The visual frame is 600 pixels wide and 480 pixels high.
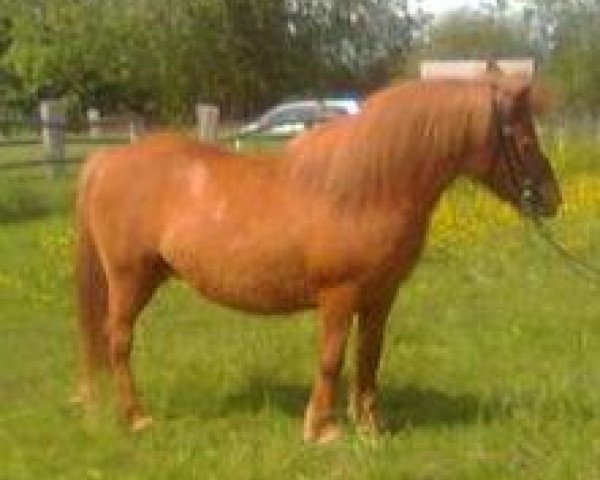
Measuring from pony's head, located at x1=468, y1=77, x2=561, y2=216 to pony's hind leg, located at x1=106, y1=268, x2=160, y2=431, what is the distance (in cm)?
186

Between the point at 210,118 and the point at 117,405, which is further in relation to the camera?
the point at 210,118

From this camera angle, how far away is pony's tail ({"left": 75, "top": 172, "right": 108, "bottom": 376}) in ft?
26.7

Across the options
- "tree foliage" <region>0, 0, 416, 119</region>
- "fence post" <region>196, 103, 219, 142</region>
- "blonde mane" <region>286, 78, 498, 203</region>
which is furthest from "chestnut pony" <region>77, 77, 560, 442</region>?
"tree foliage" <region>0, 0, 416, 119</region>

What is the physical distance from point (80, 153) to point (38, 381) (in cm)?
1836

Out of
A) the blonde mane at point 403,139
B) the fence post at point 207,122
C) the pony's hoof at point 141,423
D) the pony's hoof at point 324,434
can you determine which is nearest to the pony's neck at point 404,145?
the blonde mane at point 403,139

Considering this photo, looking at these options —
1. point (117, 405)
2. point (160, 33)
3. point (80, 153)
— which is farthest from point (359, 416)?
point (160, 33)

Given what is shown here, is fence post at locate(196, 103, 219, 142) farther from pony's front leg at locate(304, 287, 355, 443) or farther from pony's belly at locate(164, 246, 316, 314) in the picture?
pony's front leg at locate(304, 287, 355, 443)

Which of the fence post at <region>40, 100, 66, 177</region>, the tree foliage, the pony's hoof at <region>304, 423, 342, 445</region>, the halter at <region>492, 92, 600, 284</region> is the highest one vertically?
the halter at <region>492, 92, 600, 284</region>

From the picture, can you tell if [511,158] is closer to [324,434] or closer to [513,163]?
[513,163]

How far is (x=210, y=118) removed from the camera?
1006 inches

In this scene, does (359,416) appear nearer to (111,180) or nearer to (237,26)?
(111,180)

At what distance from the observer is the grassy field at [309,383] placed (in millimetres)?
6832

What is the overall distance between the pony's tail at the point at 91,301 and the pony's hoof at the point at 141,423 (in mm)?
518

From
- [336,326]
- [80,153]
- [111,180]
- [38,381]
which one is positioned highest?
[111,180]
